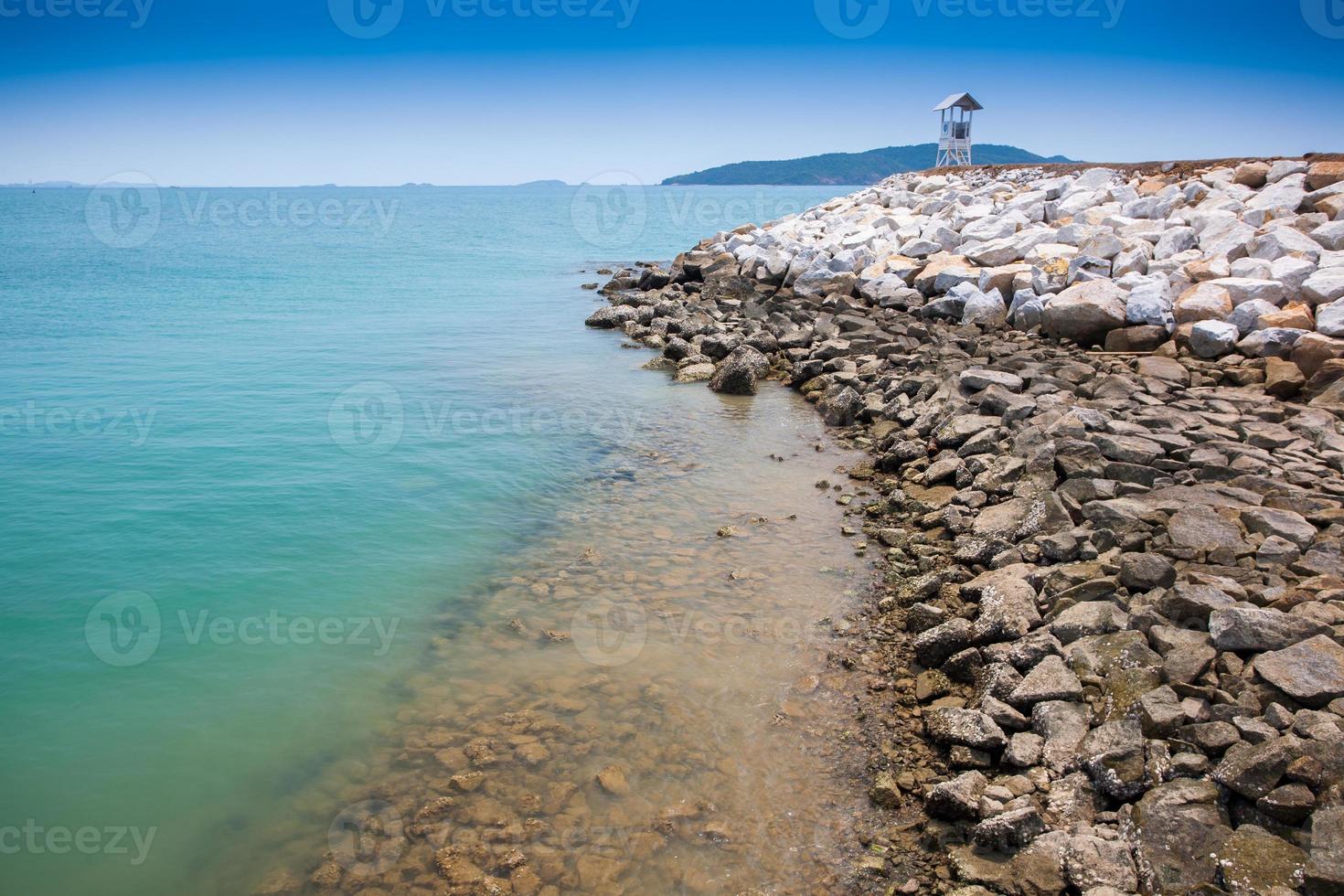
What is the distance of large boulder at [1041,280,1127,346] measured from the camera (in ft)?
47.5

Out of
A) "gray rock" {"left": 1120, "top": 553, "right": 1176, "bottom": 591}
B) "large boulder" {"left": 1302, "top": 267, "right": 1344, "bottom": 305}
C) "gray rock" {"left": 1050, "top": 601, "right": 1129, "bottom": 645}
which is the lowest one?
→ "gray rock" {"left": 1050, "top": 601, "right": 1129, "bottom": 645}

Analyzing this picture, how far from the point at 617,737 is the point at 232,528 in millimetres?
6724

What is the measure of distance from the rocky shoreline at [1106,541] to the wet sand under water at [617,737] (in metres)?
0.50

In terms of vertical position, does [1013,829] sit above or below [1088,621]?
below

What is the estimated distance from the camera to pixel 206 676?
751 cm

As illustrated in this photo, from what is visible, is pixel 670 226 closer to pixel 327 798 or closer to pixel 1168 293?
pixel 1168 293

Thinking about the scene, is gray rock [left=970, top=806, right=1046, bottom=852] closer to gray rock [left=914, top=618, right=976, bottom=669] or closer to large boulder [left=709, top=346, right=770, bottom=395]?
gray rock [left=914, top=618, right=976, bottom=669]

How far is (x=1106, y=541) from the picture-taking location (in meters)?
7.77

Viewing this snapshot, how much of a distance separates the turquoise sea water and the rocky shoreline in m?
4.31

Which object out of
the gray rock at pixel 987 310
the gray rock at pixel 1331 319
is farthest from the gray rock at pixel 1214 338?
the gray rock at pixel 987 310

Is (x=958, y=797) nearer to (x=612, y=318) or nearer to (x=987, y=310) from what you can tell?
(x=987, y=310)

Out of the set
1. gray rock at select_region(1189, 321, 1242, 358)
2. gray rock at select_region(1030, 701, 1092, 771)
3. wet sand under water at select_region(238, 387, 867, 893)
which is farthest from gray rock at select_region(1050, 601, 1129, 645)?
gray rock at select_region(1189, 321, 1242, 358)

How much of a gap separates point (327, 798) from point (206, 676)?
2.51 metres

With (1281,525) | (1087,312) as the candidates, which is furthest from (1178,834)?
(1087,312)
